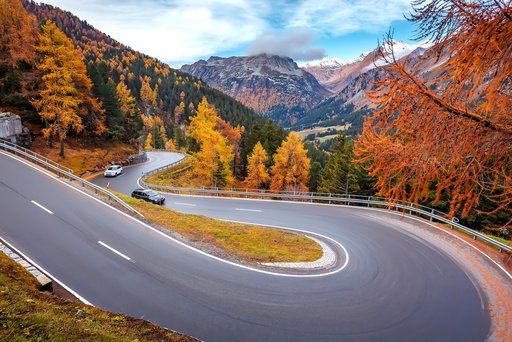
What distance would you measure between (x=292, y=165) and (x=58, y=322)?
41.6 m

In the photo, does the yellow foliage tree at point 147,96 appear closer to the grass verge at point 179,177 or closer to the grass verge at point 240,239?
the grass verge at point 179,177

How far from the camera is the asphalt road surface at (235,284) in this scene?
356 inches

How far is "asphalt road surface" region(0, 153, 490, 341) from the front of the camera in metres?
9.05

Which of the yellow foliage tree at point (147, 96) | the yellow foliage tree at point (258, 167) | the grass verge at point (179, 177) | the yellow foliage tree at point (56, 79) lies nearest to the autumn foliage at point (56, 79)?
the yellow foliage tree at point (56, 79)

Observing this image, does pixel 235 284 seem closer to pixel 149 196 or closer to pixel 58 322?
pixel 58 322

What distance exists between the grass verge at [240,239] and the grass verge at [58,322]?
729 centimetres

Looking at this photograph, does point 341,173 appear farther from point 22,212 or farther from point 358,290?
point 22,212

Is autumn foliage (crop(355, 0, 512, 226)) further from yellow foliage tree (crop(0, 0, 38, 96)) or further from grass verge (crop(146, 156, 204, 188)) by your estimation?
yellow foliage tree (crop(0, 0, 38, 96))

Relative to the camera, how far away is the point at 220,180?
48.1m

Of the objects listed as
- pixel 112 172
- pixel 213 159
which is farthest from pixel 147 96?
pixel 112 172

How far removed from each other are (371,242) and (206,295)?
12.2m

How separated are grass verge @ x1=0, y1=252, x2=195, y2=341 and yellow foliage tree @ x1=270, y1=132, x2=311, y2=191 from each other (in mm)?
39289

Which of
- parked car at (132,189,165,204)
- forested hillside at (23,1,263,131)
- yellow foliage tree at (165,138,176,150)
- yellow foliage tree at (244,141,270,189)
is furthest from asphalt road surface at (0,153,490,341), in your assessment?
forested hillside at (23,1,263,131)

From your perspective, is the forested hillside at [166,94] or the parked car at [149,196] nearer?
the parked car at [149,196]
